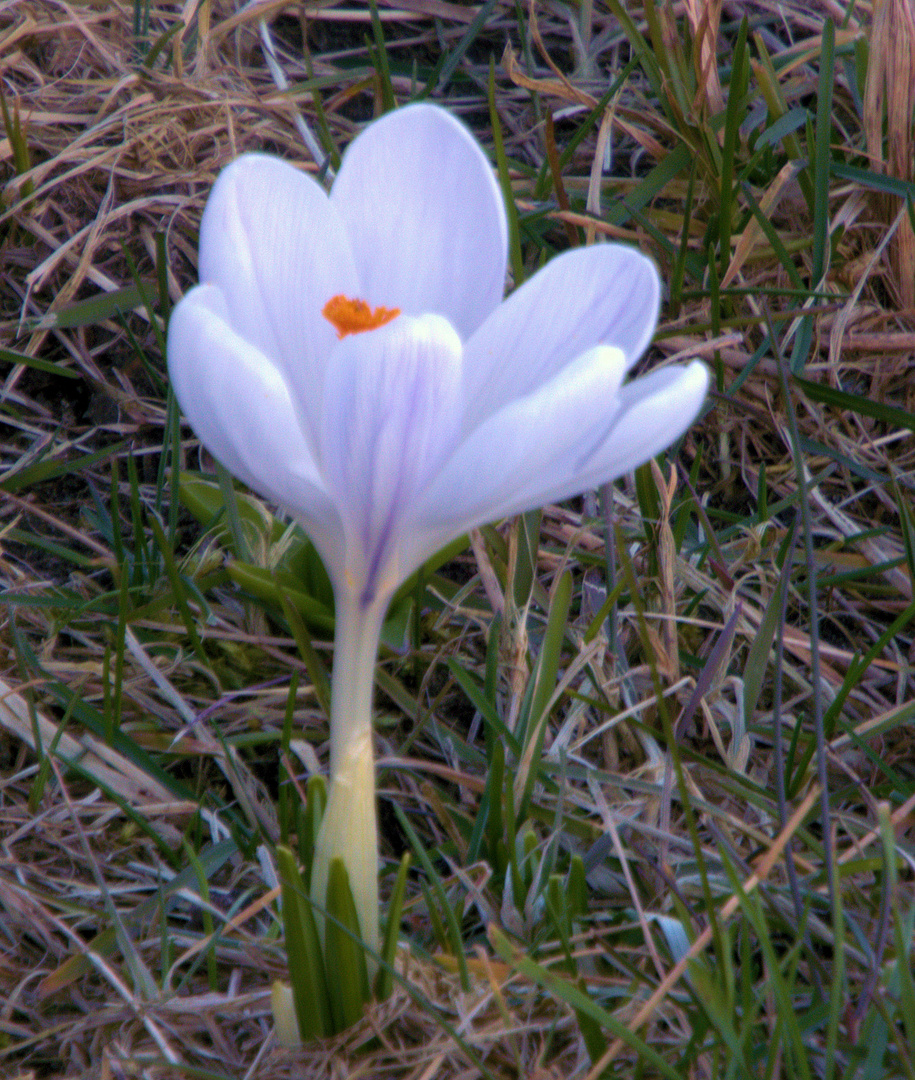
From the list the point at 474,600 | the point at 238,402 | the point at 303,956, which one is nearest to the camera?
the point at 238,402

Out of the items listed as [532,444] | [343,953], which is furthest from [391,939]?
[532,444]

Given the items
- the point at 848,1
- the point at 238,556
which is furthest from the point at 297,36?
the point at 238,556

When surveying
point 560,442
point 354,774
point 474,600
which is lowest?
point 474,600

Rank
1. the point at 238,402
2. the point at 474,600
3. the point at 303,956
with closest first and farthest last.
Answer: the point at 238,402 < the point at 303,956 < the point at 474,600

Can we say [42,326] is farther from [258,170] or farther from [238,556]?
[258,170]

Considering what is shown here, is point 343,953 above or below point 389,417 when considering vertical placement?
below

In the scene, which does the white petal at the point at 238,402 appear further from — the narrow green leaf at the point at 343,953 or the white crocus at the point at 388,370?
the narrow green leaf at the point at 343,953

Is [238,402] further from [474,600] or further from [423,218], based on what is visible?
[474,600]
